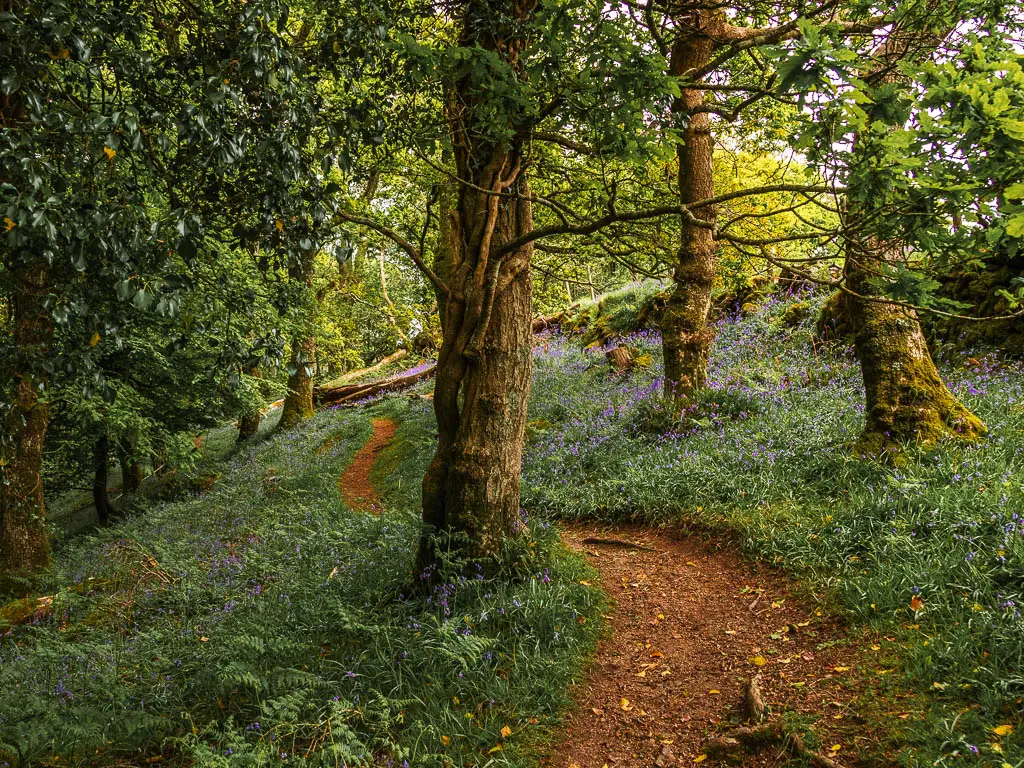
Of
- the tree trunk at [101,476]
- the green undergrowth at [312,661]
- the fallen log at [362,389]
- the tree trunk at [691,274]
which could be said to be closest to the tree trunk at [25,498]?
the green undergrowth at [312,661]

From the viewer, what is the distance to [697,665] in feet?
15.0

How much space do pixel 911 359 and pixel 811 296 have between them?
7559mm

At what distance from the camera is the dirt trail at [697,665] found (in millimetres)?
3762

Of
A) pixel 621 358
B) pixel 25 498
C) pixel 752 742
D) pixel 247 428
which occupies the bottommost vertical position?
pixel 752 742

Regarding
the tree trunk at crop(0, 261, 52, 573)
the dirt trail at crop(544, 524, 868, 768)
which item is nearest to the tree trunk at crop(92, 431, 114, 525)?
the tree trunk at crop(0, 261, 52, 573)

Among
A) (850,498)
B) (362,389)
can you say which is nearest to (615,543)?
(850,498)

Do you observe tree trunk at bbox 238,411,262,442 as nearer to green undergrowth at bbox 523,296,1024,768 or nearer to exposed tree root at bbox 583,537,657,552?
green undergrowth at bbox 523,296,1024,768

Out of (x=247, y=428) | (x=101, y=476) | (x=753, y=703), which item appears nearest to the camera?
(x=753, y=703)

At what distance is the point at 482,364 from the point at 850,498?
3.85m

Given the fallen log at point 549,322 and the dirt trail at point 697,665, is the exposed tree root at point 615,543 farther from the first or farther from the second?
the fallen log at point 549,322

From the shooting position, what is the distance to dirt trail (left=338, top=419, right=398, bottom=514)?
10.4m

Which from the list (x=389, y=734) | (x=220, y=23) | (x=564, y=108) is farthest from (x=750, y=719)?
(x=220, y=23)

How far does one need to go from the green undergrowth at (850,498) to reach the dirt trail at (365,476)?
3.13 meters

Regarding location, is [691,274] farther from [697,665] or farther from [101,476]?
[101,476]
